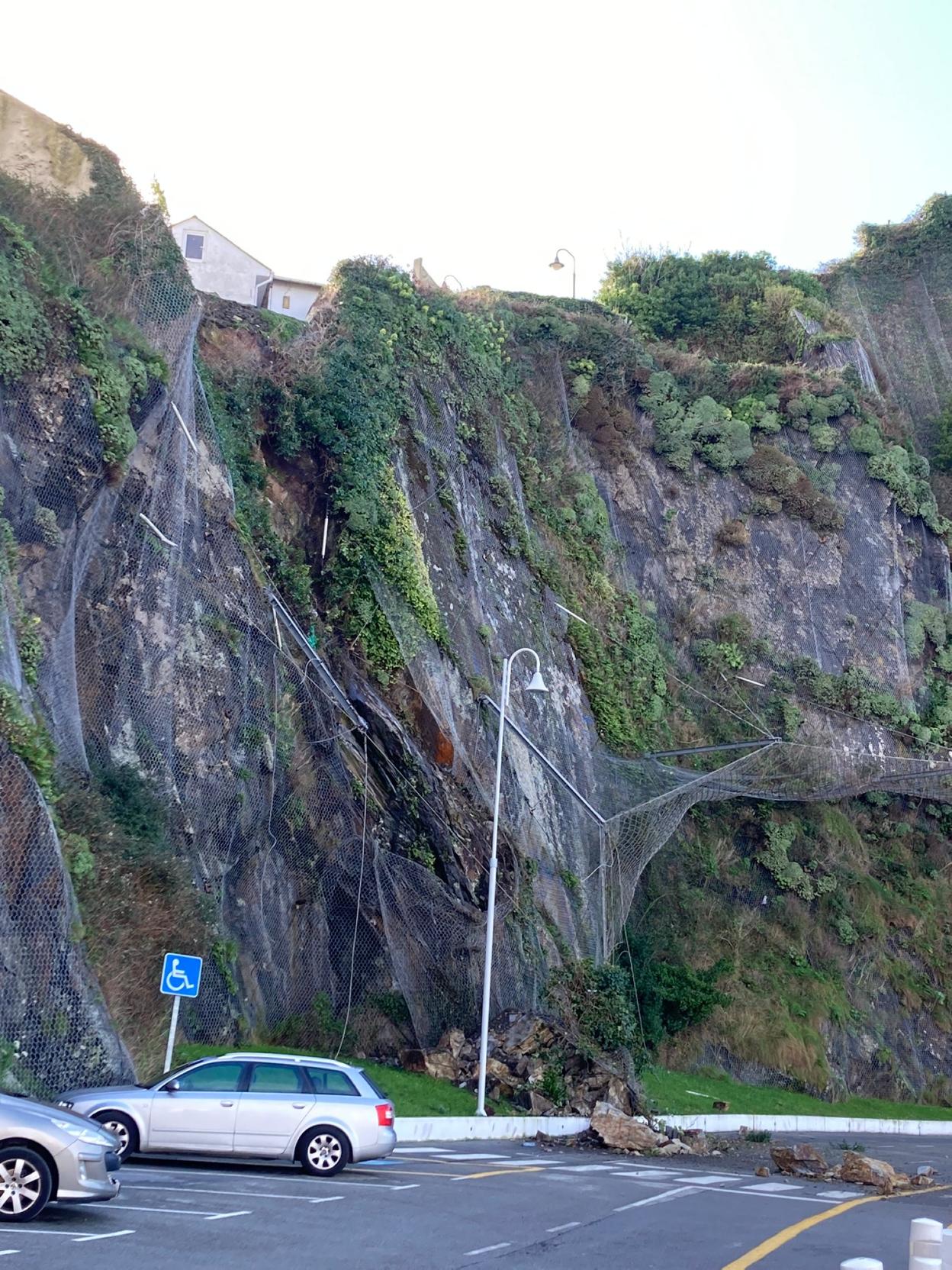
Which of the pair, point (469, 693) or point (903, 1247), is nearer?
point (903, 1247)

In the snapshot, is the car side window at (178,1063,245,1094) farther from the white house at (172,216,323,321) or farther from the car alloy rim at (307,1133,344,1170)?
the white house at (172,216,323,321)

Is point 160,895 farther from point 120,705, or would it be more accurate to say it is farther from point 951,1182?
point 951,1182

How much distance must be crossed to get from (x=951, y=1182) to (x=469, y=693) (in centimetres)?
1225

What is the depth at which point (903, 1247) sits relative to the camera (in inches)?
393

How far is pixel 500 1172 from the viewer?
1404cm

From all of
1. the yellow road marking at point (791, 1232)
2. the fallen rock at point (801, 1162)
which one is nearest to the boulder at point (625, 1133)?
the fallen rock at point (801, 1162)

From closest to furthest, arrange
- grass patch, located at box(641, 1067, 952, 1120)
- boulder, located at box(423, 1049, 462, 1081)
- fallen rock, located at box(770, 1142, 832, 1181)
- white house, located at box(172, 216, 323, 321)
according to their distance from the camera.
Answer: fallen rock, located at box(770, 1142, 832, 1181)
boulder, located at box(423, 1049, 462, 1081)
grass patch, located at box(641, 1067, 952, 1120)
white house, located at box(172, 216, 323, 321)

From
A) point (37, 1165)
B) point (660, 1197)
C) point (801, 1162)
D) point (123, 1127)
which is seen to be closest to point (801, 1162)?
point (801, 1162)

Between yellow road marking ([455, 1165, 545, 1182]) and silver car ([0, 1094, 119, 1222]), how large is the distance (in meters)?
5.30

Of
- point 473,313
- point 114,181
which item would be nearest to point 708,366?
point 473,313

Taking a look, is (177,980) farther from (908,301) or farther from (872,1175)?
(908,301)

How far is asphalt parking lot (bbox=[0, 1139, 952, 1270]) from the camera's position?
317 inches

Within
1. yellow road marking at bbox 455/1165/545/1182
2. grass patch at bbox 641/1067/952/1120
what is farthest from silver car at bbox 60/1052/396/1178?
grass patch at bbox 641/1067/952/1120

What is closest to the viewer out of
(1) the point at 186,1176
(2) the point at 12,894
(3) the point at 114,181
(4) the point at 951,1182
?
(1) the point at 186,1176
